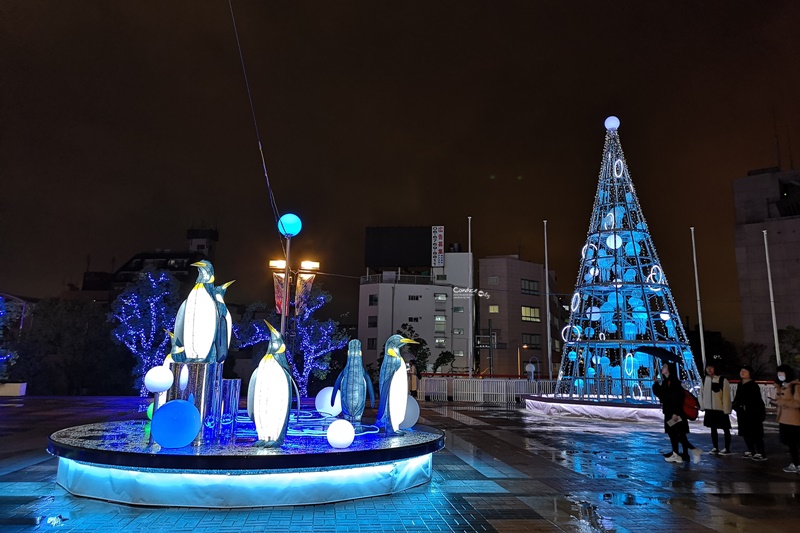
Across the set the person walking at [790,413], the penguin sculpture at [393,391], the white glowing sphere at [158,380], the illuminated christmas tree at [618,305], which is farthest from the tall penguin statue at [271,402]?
the illuminated christmas tree at [618,305]

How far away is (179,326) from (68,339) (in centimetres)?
2993

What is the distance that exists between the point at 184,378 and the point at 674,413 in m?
8.27

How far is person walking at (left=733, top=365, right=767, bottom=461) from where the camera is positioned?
364 inches

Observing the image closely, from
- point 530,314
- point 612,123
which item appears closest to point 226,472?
point 612,123

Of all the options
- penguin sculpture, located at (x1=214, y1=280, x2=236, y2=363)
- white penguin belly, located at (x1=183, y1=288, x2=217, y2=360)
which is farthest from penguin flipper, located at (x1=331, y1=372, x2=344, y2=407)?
white penguin belly, located at (x1=183, y1=288, x2=217, y2=360)

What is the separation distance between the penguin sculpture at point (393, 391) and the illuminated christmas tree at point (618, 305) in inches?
514

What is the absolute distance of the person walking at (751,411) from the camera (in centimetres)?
926

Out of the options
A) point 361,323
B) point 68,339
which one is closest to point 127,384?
point 68,339

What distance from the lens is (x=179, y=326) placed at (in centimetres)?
693

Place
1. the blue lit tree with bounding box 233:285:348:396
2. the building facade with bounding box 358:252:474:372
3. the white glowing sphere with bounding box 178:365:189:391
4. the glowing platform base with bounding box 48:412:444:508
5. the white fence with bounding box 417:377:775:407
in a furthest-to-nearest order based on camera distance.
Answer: the building facade with bounding box 358:252:474:372 < the blue lit tree with bounding box 233:285:348:396 < the white fence with bounding box 417:377:775:407 < the white glowing sphere with bounding box 178:365:189:391 < the glowing platform base with bounding box 48:412:444:508

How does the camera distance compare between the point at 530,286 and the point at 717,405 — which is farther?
the point at 530,286

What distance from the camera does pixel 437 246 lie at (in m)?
44.2

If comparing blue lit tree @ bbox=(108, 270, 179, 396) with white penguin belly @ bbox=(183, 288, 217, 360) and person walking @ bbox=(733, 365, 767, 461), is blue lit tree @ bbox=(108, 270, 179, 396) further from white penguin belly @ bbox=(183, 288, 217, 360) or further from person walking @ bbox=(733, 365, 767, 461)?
person walking @ bbox=(733, 365, 767, 461)

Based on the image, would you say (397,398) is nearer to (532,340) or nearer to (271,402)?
(271,402)
